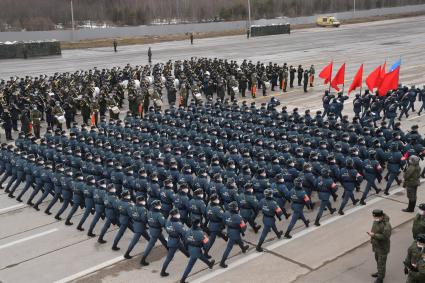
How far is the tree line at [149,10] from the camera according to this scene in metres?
94.6

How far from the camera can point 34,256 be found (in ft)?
39.0

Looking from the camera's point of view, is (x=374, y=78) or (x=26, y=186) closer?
(x=26, y=186)

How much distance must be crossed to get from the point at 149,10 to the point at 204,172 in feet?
327

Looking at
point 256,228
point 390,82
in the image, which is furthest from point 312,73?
point 256,228

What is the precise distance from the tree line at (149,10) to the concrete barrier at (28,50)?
3951 centimetres

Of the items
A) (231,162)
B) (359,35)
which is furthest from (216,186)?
(359,35)

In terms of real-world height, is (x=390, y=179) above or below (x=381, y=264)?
above

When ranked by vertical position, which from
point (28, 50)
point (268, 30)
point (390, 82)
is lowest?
point (390, 82)

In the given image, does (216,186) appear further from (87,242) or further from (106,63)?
(106,63)

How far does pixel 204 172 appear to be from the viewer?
13461 mm

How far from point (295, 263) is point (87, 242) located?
5.01 metres

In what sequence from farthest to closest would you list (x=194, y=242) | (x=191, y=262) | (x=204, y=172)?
(x=204, y=172)
(x=191, y=262)
(x=194, y=242)

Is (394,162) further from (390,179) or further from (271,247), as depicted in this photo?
(271,247)

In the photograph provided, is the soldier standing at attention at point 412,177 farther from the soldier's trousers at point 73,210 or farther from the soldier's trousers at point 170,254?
the soldier's trousers at point 73,210
